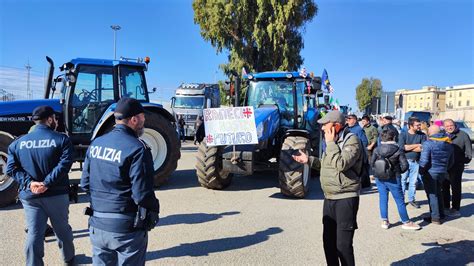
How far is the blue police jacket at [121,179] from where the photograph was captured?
2.53 metres

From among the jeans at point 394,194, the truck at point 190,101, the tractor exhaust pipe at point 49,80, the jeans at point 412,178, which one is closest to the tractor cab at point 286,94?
the jeans at point 412,178

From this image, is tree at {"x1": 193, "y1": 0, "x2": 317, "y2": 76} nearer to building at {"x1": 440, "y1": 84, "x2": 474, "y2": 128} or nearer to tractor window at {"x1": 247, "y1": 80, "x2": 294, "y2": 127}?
tractor window at {"x1": 247, "y1": 80, "x2": 294, "y2": 127}

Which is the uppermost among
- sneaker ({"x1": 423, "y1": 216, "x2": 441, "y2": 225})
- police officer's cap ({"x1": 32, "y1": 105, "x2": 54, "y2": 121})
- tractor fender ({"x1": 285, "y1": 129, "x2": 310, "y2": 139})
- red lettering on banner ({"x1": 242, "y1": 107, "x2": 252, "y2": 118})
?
red lettering on banner ({"x1": 242, "y1": 107, "x2": 252, "y2": 118})

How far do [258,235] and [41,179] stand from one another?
108 inches

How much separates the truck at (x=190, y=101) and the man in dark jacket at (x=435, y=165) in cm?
1473

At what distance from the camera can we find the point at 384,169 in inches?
206

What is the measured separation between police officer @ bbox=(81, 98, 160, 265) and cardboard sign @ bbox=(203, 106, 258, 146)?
4153 millimetres

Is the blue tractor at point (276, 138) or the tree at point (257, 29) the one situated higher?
the tree at point (257, 29)

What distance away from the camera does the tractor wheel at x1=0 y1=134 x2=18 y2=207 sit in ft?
19.8

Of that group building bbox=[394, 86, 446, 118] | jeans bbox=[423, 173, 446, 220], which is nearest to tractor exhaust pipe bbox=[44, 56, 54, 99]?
jeans bbox=[423, 173, 446, 220]

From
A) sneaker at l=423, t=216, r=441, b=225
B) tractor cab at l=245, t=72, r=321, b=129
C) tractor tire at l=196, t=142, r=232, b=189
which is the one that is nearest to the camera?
sneaker at l=423, t=216, r=441, b=225

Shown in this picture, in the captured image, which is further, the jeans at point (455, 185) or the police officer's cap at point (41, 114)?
the jeans at point (455, 185)

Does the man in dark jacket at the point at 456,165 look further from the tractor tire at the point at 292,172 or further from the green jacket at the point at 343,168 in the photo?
the green jacket at the point at 343,168

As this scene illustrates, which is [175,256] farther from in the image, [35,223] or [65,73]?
[65,73]
